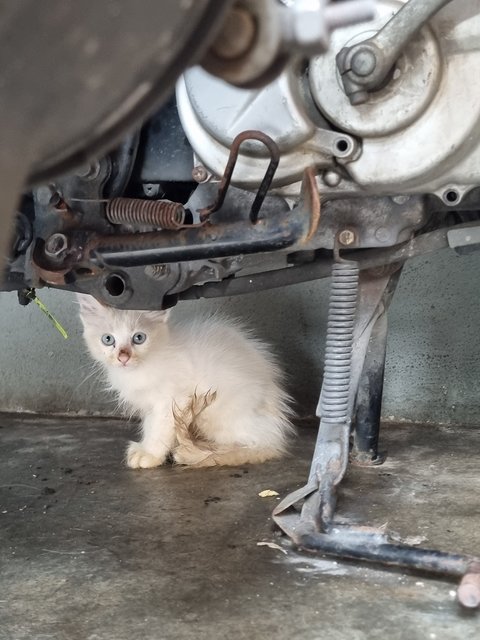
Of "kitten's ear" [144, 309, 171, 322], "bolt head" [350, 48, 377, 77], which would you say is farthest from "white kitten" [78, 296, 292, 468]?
"bolt head" [350, 48, 377, 77]

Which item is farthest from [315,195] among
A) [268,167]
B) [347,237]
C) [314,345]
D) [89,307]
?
[314,345]

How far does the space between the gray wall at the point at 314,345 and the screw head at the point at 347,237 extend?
857 mm

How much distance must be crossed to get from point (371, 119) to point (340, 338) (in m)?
0.45

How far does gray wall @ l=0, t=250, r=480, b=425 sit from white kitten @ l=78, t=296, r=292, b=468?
0.93 feet

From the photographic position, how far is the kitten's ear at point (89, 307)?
2.06 meters

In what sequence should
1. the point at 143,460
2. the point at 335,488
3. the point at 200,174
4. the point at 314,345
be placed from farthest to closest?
the point at 314,345
the point at 143,460
the point at 335,488
the point at 200,174

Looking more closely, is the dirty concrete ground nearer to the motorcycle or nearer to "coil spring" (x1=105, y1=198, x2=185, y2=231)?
the motorcycle

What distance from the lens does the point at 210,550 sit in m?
1.42


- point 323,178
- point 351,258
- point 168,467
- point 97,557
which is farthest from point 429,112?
point 168,467

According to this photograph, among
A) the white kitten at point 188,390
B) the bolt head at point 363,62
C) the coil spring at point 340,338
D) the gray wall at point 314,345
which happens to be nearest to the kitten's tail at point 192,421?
the white kitten at point 188,390

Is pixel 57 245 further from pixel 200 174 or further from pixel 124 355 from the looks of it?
pixel 124 355

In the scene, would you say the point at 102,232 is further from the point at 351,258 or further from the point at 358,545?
the point at 358,545

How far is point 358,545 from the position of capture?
1.32 m

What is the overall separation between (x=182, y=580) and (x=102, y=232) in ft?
2.15
